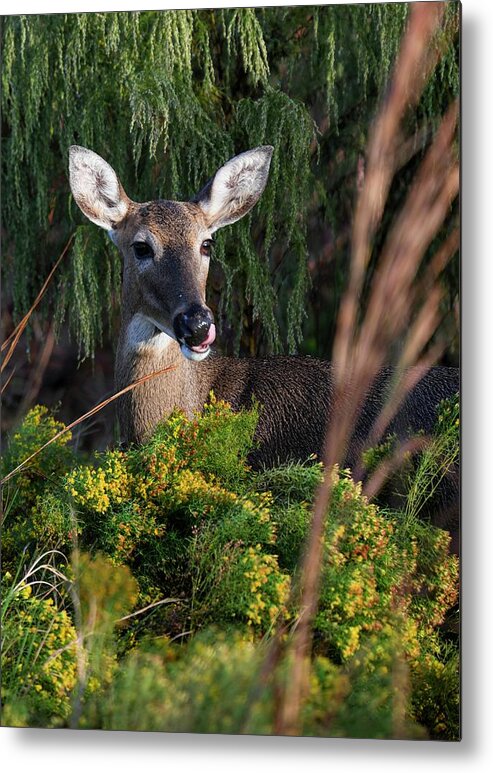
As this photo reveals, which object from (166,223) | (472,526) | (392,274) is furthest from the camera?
(166,223)

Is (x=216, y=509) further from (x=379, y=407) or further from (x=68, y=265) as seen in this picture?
(x=68, y=265)

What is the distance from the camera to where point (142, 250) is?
14.2ft

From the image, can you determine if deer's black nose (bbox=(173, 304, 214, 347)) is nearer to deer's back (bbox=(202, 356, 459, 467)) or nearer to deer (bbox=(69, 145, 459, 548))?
deer (bbox=(69, 145, 459, 548))

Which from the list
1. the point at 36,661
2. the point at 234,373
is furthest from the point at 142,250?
the point at 36,661

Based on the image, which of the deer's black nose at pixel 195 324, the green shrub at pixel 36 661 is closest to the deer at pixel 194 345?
the deer's black nose at pixel 195 324

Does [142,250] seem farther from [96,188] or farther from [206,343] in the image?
[206,343]

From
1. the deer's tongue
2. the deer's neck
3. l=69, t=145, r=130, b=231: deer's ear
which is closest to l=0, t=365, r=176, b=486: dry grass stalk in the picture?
the deer's neck

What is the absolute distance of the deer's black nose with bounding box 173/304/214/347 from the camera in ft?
13.5

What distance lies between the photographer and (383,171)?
167 inches

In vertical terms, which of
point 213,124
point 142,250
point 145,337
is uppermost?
point 213,124

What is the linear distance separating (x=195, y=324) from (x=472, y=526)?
95 centimetres

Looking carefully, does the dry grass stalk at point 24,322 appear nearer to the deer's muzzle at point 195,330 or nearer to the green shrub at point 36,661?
the deer's muzzle at point 195,330

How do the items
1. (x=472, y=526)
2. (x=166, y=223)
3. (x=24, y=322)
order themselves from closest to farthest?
(x=472, y=526), (x=166, y=223), (x=24, y=322)

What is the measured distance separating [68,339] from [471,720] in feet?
5.66
